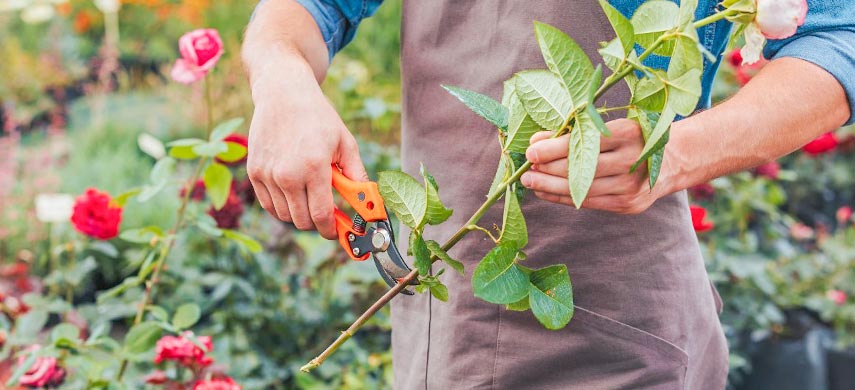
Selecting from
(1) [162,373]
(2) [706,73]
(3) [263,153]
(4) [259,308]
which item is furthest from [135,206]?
(2) [706,73]

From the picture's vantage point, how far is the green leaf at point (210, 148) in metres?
1.39

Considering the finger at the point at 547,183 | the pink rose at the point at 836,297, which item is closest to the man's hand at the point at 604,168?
the finger at the point at 547,183

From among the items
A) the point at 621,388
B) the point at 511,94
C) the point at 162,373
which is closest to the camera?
the point at 511,94

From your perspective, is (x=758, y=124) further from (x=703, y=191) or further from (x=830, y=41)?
(x=703, y=191)

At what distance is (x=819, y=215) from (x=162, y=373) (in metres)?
2.97

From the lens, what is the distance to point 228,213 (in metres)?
1.84

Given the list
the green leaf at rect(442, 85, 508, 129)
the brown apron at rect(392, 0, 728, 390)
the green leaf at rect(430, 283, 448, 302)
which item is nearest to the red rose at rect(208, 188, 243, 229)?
the brown apron at rect(392, 0, 728, 390)

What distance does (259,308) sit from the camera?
1.99 m

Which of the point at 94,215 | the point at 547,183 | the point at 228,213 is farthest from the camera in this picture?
the point at 228,213

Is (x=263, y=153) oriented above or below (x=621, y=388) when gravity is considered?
above

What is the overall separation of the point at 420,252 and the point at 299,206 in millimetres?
175

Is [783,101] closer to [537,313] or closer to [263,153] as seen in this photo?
[537,313]

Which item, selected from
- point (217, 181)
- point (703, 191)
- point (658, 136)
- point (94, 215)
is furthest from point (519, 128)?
point (703, 191)

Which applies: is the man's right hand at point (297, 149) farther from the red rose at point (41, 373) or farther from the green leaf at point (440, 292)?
the red rose at point (41, 373)
